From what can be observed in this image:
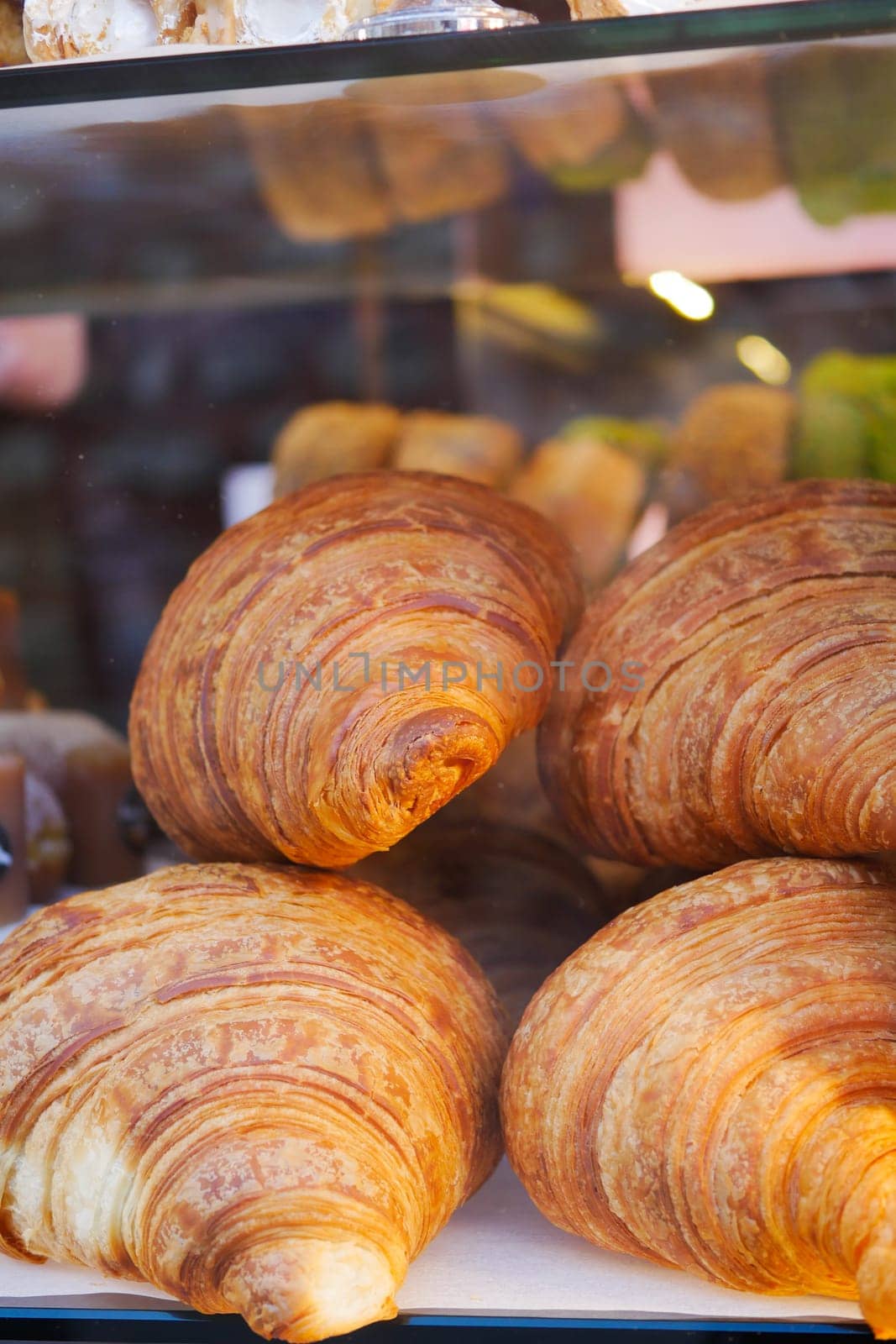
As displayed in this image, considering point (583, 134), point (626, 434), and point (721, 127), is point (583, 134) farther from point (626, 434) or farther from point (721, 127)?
point (626, 434)

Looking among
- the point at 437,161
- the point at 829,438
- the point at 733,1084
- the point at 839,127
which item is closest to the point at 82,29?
the point at 437,161

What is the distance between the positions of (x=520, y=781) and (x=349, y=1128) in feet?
1.15

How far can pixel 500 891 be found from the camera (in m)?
0.86

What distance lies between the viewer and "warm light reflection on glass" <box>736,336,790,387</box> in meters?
0.93

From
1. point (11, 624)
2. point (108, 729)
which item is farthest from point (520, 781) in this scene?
point (11, 624)

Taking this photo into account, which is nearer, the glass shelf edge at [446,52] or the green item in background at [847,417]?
the glass shelf edge at [446,52]

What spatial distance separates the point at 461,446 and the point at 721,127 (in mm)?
326

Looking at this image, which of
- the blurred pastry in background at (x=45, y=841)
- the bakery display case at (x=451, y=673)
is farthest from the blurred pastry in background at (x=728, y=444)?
the blurred pastry in background at (x=45, y=841)

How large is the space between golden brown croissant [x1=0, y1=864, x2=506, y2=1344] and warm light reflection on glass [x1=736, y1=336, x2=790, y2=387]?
53cm

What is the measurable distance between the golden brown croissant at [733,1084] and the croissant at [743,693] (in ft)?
0.17

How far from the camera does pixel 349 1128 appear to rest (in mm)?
576

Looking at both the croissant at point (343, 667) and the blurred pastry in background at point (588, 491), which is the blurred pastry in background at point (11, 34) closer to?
the croissant at point (343, 667)

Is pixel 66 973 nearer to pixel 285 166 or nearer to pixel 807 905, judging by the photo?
pixel 807 905

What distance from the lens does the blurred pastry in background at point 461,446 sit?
0.97 meters
